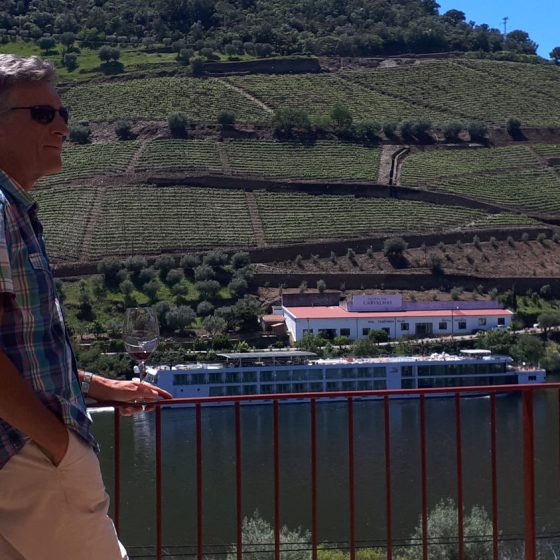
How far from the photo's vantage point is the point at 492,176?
43.4 m

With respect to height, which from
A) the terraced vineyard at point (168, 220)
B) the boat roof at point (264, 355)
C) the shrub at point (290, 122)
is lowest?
the boat roof at point (264, 355)

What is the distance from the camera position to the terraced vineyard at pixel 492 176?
4122 centimetres

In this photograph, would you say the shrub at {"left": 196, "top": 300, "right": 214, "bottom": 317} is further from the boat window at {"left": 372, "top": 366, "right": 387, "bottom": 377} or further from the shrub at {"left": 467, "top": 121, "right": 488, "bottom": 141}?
the shrub at {"left": 467, "top": 121, "right": 488, "bottom": 141}

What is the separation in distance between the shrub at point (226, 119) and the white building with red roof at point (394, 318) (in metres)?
16.0

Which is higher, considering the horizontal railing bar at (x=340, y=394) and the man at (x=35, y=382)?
the man at (x=35, y=382)

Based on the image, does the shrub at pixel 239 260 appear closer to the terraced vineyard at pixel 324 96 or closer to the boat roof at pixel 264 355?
the boat roof at pixel 264 355

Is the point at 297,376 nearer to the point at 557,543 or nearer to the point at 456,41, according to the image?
the point at 557,543

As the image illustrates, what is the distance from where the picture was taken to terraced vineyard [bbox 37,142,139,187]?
138ft

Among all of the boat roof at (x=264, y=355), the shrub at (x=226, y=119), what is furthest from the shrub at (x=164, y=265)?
the shrub at (x=226, y=119)

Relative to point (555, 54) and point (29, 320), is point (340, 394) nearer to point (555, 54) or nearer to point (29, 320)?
point (29, 320)

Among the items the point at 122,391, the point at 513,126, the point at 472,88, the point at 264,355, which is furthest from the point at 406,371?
the point at 472,88

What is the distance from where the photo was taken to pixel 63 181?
4144cm

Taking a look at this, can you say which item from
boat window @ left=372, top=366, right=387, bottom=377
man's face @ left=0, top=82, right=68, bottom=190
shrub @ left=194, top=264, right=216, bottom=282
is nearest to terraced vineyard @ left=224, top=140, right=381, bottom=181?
shrub @ left=194, top=264, right=216, bottom=282

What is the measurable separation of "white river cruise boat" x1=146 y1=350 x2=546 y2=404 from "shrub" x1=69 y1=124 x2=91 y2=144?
20216 mm
